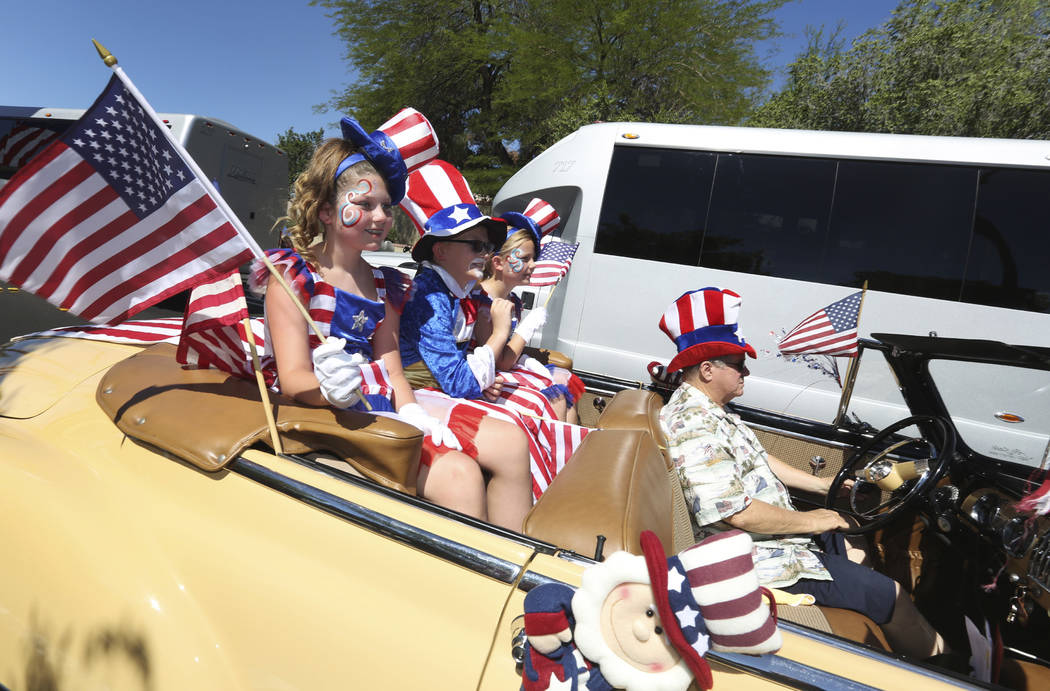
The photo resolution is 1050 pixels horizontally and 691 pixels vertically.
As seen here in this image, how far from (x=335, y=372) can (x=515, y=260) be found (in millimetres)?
1732

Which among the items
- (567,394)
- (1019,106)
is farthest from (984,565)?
(1019,106)

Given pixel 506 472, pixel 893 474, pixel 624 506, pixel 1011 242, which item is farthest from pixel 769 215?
pixel 624 506

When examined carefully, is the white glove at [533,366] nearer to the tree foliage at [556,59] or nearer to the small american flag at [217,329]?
the small american flag at [217,329]

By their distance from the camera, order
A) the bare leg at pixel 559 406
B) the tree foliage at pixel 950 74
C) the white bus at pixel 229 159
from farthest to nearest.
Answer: the tree foliage at pixel 950 74 < the white bus at pixel 229 159 < the bare leg at pixel 559 406

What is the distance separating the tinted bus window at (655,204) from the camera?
17.5 ft

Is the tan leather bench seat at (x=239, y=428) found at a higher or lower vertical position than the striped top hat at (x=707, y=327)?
lower

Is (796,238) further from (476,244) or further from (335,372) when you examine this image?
(335,372)

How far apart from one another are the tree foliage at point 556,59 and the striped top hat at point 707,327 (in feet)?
34.5

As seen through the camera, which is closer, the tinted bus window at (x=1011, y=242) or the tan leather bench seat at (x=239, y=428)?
the tan leather bench seat at (x=239, y=428)

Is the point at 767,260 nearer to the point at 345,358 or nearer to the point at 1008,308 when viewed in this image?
the point at 1008,308

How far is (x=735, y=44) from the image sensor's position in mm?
12844

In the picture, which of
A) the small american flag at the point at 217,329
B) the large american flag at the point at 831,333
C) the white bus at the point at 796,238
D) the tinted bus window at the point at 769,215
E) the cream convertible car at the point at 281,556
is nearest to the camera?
the cream convertible car at the point at 281,556

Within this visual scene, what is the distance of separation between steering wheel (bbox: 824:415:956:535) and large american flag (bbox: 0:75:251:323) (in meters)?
2.37

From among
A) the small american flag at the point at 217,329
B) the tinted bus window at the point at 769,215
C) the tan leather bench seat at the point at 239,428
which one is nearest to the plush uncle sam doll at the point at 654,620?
the tan leather bench seat at the point at 239,428
